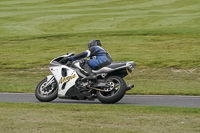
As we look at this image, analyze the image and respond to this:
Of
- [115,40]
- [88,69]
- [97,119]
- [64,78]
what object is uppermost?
[88,69]

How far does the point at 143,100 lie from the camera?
13.0 m

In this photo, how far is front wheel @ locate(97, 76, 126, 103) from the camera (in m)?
11.6

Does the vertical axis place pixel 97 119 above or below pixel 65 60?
below

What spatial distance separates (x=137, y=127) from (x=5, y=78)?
12203mm

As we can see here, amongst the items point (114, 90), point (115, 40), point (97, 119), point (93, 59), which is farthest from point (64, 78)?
point (115, 40)

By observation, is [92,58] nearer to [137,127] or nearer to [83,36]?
[137,127]

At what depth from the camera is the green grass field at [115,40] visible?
18.9 meters

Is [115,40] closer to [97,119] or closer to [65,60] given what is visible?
[65,60]

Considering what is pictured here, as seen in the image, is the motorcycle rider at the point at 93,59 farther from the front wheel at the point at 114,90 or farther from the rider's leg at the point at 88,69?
the front wheel at the point at 114,90

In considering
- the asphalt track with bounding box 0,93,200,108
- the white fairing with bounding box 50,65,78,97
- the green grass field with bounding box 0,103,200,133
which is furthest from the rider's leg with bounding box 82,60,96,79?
the green grass field with bounding box 0,103,200,133

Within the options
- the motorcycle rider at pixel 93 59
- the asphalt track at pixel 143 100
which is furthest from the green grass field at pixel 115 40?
the motorcycle rider at pixel 93 59

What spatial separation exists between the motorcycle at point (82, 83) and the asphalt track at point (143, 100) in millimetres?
407

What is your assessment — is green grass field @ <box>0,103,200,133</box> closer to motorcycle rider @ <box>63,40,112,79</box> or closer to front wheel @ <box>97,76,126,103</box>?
front wheel @ <box>97,76,126,103</box>

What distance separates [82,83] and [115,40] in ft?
54.0
